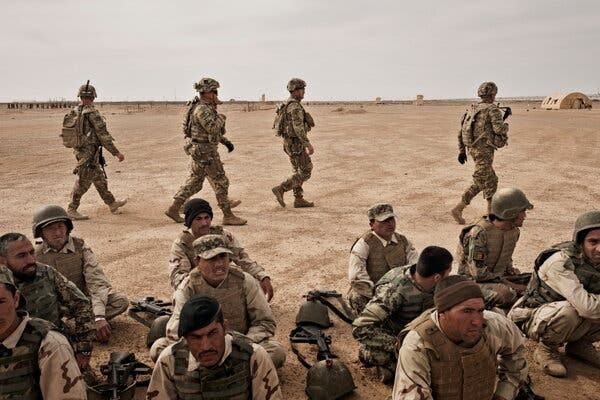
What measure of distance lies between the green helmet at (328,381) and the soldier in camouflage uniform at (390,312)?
337mm

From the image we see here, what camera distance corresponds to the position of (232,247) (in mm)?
5332

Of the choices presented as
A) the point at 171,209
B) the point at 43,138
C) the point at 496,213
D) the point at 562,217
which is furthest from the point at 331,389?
the point at 43,138

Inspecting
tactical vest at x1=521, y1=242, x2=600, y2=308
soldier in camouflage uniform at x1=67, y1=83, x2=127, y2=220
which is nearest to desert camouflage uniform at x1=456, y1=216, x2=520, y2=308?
tactical vest at x1=521, y1=242, x2=600, y2=308

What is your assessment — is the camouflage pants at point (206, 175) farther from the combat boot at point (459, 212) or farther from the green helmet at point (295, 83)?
the combat boot at point (459, 212)

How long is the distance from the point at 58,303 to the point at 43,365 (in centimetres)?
130

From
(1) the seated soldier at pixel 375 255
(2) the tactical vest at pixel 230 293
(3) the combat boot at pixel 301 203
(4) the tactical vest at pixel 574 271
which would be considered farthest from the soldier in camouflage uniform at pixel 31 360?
(3) the combat boot at pixel 301 203

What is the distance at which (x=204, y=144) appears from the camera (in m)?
8.87

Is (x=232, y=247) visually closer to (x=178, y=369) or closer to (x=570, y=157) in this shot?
(x=178, y=369)

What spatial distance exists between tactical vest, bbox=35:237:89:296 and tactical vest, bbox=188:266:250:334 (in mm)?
1587

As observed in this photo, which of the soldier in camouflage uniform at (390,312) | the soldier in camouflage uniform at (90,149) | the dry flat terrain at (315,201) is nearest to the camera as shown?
the soldier in camouflage uniform at (390,312)

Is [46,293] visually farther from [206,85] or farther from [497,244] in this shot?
[206,85]

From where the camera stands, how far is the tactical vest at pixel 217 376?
297 centimetres

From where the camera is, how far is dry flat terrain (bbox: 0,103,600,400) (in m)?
5.66

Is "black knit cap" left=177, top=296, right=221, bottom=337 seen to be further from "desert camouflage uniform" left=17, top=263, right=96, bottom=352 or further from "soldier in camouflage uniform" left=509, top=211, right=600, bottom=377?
"soldier in camouflage uniform" left=509, top=211, right=600, bottom=377
